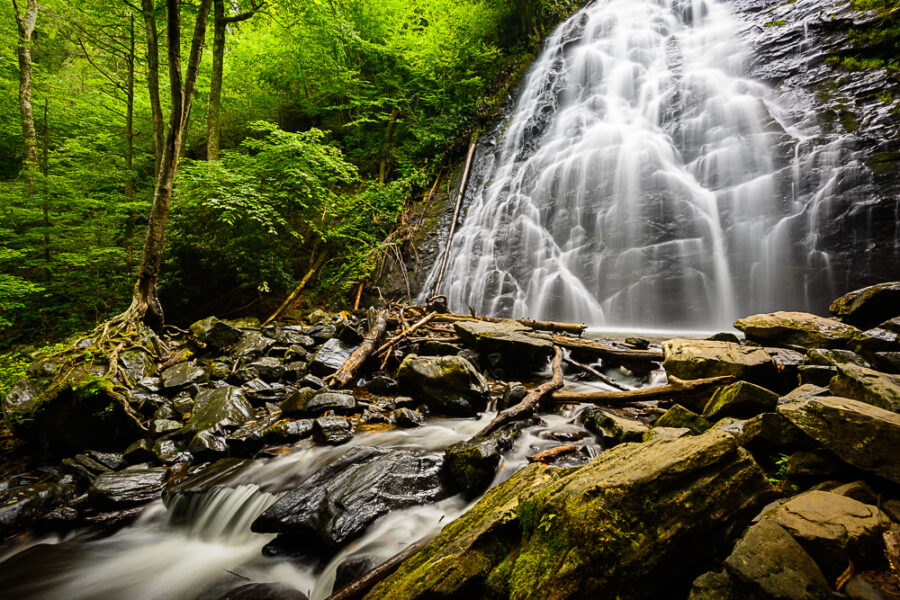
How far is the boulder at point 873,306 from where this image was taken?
4.23 metres

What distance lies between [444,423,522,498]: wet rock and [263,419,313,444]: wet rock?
1.94m

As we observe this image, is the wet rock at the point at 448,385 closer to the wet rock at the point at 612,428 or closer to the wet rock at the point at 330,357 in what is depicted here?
the wet rock at the point at 612,428

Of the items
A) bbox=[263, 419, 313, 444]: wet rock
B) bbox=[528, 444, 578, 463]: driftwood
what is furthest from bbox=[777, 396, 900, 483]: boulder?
bbox=[263, 419, 313, 444]: wet rock

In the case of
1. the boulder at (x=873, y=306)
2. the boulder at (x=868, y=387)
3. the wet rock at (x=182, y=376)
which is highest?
the boulder at (x=873, y=306)

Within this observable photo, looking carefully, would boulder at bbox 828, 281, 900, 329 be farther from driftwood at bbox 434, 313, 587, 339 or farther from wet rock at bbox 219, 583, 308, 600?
wet rock at bbox 219, 583, 308, 600

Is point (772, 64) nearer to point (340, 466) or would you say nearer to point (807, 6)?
point (807, 6)

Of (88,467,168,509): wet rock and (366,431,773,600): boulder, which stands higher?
(366,431,773,600): boulder

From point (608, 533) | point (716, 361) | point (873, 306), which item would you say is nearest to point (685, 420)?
point (716, 361)

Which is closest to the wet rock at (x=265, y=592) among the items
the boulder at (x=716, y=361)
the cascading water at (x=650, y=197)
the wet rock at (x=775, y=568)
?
the wet rock at (x=775, y=568)

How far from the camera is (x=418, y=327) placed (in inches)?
281

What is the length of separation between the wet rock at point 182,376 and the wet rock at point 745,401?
21.4 feet

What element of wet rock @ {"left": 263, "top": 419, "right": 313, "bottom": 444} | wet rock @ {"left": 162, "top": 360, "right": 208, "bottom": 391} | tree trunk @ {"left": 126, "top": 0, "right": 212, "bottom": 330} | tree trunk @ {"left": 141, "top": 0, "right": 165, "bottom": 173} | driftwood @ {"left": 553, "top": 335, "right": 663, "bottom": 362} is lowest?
wet rock @ {"left": 263, "top": 419, "right": 313, "bottom": 444}

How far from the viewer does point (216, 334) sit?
6.30 meters

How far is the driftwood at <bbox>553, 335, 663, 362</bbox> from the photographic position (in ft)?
16.3
